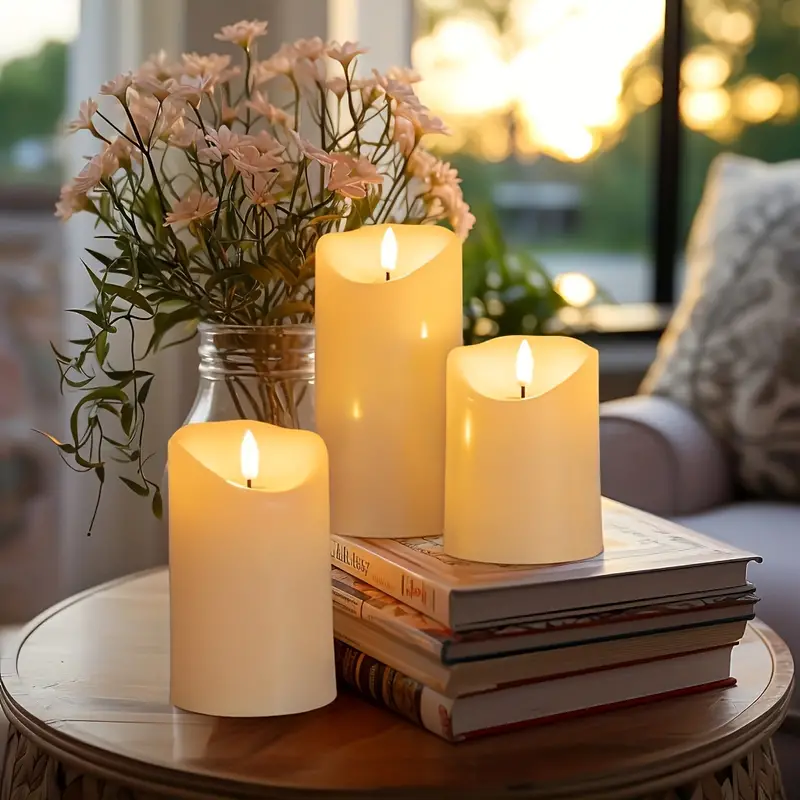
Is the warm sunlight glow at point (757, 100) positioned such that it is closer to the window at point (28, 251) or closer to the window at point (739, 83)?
the window at point (739, 83)

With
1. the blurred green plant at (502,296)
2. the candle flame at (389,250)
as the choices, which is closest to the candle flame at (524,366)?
the candle flame at (389,250)

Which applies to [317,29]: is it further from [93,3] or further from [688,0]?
[688,0]

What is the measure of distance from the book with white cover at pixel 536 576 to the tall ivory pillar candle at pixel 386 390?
3cm

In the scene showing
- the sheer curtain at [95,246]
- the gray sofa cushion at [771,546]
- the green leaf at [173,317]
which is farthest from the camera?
the sheer curtain at [95,246]

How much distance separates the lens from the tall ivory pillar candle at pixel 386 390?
2.89ft

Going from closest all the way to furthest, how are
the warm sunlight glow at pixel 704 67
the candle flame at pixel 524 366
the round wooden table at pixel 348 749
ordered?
the round wooden table at pixel 348 749 < the candle flame at pixel 524 366 < the warm sunlight glow at pixel 704 67

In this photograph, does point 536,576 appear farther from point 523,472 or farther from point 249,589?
point 249,589

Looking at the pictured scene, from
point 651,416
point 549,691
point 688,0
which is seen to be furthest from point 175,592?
point 688,0

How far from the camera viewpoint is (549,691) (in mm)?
801

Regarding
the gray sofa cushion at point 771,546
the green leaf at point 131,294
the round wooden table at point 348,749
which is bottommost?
the gray sofa cushion at point 771,546

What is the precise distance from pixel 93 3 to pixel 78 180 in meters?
0.92

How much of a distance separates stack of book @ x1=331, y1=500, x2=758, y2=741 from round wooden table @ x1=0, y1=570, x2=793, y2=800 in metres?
0.02

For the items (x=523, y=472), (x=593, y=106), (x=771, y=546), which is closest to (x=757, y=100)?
(x=593, y=106)

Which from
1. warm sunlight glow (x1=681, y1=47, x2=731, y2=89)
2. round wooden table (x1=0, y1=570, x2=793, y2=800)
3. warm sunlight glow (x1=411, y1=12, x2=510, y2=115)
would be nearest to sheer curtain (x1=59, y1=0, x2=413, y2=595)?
warm sunlight glow (x1=411, y1=12, x2=510, y2=115)
